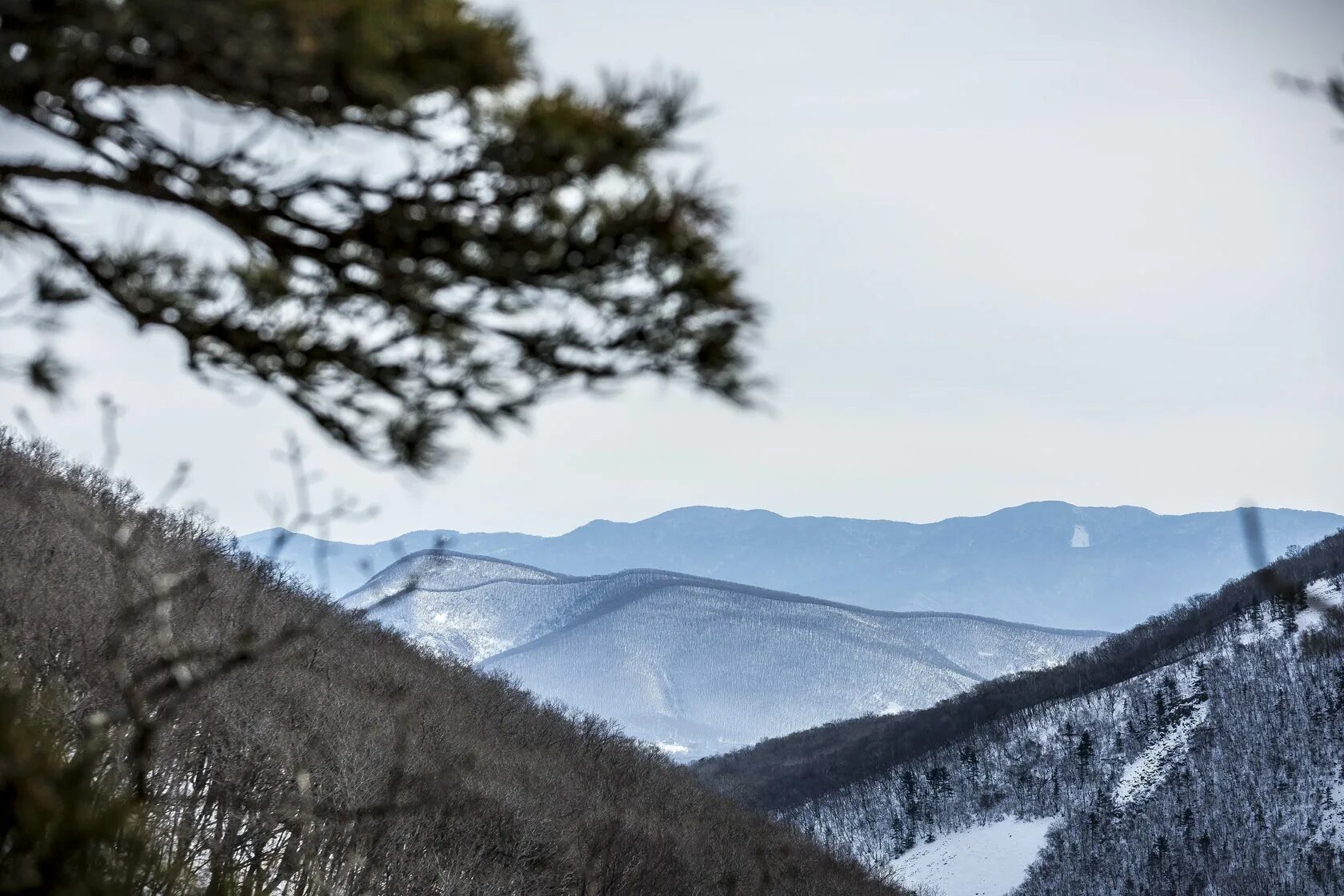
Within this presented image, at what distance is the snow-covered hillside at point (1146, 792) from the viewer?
10644 centimetres

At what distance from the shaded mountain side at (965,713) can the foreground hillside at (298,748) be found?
297 feet

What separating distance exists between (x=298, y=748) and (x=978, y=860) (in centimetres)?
11395

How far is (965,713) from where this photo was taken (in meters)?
154

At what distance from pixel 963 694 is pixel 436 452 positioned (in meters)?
166

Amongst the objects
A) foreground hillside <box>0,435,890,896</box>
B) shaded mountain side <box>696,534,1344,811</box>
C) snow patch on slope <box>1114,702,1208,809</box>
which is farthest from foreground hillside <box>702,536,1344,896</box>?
foreground hillside <box>0,435,890,896</box>

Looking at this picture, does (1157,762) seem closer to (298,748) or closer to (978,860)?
(978,860)

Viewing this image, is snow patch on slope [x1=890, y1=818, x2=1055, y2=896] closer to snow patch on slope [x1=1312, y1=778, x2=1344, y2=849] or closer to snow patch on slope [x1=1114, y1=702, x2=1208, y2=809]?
snow patch on slope [x1=1114, y1=702, x2=1208, y2=809]

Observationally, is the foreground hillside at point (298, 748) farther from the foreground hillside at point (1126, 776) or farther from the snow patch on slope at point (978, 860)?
the snow patch on slope at point (978, 860)

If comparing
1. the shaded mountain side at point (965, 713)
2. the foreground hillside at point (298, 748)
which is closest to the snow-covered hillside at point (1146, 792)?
the shaded mountain side at point (965, 713)

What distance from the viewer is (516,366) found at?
5.50 meters

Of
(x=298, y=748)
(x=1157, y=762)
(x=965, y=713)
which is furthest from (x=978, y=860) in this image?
(x=298, y=748)

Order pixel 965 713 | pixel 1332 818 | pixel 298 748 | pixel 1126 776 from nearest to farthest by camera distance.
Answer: pixel 298 748 < pixel 1332 818 < pixel 1126 776 < pixel 965 713

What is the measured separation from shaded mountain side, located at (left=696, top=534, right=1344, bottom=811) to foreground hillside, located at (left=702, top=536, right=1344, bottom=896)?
41cm

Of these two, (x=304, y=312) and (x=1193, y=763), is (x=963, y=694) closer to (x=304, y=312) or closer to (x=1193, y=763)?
(x=1193, y=763)
